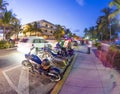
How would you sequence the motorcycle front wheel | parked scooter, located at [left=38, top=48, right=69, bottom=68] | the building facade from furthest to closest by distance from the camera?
the building facade, parked scooter, located at [left=38, top=48, right=69, bottom=68], the motorcycle front wheel

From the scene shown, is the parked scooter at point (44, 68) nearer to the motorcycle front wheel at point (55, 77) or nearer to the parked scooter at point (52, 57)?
the motorcycle front wheel at point (55, 77)

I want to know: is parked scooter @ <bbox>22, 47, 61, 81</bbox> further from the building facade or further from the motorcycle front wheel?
the building facade

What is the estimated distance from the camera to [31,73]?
34.4 feet

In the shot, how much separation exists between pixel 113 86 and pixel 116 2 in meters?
19.4

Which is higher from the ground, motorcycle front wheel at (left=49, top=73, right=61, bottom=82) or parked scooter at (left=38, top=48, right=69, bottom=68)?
parked scooter at (left=38, top=48, right=69, bottom=68)

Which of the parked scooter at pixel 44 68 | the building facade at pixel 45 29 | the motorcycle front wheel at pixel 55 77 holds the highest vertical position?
the building facade at pixel 45 29

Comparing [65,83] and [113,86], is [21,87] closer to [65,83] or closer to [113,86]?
[65,83]

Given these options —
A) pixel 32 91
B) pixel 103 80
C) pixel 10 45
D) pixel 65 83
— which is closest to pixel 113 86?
pixel 103 80

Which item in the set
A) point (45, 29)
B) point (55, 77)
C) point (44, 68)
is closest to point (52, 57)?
point (44, 68)

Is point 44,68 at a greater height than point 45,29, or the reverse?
point 45,29

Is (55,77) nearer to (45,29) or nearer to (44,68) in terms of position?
(44,68)

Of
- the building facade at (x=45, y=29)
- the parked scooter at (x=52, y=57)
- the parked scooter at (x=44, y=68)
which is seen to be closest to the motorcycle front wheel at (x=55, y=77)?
the parked scooter at (x=44, y=68)

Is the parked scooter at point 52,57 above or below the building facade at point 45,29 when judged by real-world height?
below

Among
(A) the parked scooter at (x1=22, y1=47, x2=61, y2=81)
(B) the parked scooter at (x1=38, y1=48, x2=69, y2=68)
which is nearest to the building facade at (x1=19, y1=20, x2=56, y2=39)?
(B) the parked scooter at (x1=38, y1=48, x2=69, y2=68)
